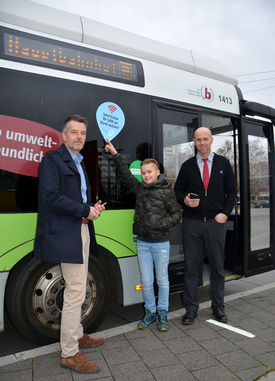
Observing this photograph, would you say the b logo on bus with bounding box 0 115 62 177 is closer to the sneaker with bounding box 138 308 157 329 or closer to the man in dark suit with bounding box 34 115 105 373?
the man in dark suit with bounding box 34 115 105 373

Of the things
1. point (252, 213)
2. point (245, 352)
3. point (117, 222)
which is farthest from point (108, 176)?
point (252, 213)

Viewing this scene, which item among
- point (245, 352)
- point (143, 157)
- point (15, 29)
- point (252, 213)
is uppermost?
point (15, 29)

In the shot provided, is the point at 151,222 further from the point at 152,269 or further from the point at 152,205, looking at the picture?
the point at 152,269

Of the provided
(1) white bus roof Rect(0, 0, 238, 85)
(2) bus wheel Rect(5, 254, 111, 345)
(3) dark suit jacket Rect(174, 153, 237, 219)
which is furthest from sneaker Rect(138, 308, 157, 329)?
(1) white bus roof Rect(0, 0, 238, 85)

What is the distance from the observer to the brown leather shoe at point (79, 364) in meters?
2.72

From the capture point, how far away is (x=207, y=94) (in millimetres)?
4496

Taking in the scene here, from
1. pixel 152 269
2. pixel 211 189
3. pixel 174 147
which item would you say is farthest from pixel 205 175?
pixel 152 269

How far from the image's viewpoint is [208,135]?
382 cm

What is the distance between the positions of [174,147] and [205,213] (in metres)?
0.93

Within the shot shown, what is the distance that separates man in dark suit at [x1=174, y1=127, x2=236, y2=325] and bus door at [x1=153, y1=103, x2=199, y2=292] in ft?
0.69

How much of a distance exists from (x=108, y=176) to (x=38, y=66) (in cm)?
125

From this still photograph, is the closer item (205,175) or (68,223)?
(68,223)

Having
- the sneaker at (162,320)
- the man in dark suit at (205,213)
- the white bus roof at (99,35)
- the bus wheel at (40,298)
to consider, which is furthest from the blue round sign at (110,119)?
the sneaker at (162,320)

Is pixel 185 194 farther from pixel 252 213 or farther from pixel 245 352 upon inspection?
pixel 245 352
